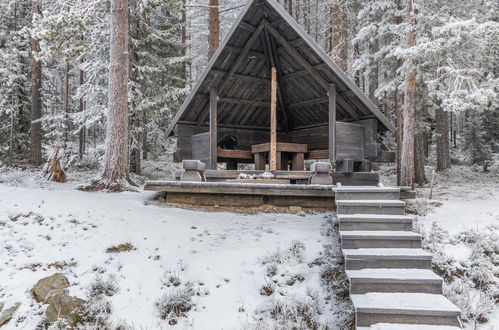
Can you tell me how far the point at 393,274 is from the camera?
440cm

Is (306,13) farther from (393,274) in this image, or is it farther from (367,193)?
(393,274)

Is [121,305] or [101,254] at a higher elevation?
[101,254]

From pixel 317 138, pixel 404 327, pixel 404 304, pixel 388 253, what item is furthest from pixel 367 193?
pixel 317 138

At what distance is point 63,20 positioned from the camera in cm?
953

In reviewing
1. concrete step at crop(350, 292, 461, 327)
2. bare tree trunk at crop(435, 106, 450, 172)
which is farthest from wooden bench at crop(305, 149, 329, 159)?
bare tree trunk at crop(435, 106, 450, 172)

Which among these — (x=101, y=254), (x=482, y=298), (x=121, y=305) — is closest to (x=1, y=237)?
(x=101, y=254)

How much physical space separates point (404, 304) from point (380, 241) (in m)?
1.14

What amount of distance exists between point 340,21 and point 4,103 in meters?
17.3

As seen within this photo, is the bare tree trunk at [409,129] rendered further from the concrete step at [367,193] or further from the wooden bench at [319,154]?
the concrete step at [367,193]

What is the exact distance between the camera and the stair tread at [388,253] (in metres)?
4.62

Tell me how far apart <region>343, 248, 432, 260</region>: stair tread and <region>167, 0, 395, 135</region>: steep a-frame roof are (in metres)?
4.87

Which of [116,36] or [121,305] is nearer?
[121,305]

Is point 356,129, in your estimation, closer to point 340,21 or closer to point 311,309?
point 311,309

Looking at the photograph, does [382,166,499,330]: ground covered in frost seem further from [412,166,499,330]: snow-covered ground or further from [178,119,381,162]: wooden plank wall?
[178,119,381,162]: wooden plank wall
